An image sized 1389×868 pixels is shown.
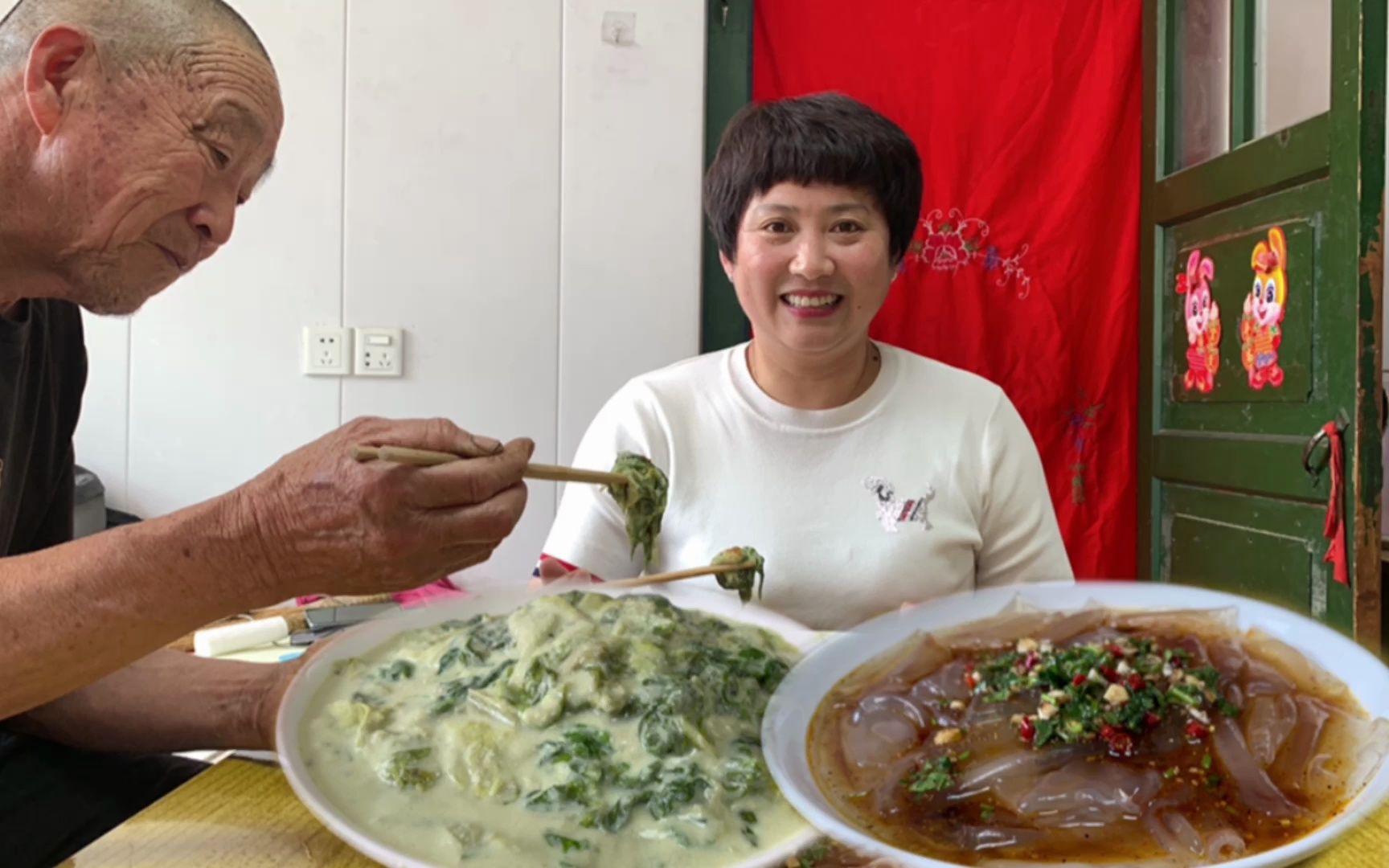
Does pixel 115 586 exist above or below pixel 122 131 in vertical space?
below

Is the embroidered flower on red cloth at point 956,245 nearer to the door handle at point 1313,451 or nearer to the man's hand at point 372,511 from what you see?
the door handle at point 1313,451

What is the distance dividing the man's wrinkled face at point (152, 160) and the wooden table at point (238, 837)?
2.07 feet

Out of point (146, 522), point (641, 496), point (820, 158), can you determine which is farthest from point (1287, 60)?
point (146, 522)

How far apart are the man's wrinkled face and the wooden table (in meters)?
0.63

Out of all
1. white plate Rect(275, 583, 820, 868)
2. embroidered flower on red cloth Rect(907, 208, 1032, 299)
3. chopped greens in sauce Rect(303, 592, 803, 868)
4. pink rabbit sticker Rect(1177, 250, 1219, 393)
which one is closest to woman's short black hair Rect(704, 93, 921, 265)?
white plate Rect(275, 583, 820, 868)

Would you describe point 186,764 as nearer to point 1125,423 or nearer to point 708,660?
point 708,660

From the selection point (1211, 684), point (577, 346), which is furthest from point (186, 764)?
point (577, 346)

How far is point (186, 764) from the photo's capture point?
1279 mm

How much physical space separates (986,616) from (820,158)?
0.93 meters

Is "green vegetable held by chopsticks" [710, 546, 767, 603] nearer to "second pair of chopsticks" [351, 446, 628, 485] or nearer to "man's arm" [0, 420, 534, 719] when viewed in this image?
"second pair of chopsticks" [351, 446, 628, 485]

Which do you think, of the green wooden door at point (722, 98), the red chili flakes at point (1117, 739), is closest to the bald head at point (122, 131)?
the red chili flakes at point (1117, 739)

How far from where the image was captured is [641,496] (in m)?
1.29

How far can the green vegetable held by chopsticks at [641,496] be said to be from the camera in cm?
127

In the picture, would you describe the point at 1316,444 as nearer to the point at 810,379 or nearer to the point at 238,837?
the point at 810,379
